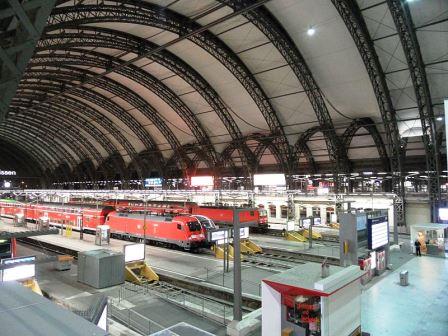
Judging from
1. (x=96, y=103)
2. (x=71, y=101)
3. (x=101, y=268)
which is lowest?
(x=101, y=268)

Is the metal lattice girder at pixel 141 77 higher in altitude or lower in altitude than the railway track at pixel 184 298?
higher

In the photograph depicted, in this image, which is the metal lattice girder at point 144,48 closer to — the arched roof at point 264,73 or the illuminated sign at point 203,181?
the arched roof at point 264,73

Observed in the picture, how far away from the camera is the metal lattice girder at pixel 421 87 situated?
21.0m

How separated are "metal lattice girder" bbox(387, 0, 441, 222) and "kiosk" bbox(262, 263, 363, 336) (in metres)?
19.0

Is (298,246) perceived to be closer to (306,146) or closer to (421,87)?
(421,87)

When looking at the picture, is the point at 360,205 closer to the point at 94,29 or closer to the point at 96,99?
the point at 94,29

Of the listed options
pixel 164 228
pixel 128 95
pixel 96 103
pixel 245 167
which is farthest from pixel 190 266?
pixel 96 103

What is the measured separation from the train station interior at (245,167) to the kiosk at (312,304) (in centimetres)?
4

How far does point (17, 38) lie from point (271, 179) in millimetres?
31723

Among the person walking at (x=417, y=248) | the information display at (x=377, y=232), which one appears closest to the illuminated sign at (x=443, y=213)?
the person walking at (x=417, y=248)

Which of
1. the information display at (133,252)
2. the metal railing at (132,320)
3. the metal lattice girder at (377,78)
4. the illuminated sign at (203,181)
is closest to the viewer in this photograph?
the metal railing at (132,320)

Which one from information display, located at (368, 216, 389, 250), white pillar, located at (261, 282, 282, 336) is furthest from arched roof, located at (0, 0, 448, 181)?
white pillar, located at (261, 282, 282, 336)

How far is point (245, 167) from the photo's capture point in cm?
4325

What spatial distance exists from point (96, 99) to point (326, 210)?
30.0m
